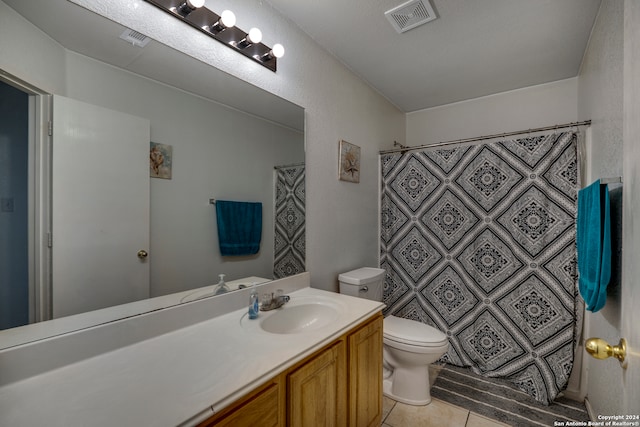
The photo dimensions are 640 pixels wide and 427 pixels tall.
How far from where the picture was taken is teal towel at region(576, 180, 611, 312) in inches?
43.2

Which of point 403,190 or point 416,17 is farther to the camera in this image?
point 403,190

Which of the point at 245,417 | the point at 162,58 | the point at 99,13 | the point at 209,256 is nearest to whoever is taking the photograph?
the point at 245,417

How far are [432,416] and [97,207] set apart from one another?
2052 millimetres

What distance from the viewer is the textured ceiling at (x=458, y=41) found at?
1533 millimetres

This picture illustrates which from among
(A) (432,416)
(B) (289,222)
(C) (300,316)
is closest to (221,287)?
(C) (300,316)

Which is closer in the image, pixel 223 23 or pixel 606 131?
pixel 223 23

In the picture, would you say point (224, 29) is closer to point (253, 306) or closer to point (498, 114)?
point (253, 306)

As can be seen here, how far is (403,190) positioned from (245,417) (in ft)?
6.82

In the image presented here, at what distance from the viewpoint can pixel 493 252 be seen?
2.04 meters

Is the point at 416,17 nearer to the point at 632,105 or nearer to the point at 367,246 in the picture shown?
the point at 632,105

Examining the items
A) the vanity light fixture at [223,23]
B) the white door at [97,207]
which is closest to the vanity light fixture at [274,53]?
the vanity light fixture at [223,23]

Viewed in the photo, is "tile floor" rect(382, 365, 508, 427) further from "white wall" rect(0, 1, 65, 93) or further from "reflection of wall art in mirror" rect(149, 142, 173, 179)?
Result: "white wall" rect(0, 1, 65, 93)

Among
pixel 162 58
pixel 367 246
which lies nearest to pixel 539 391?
pixel 367 246

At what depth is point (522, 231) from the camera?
1924mm
